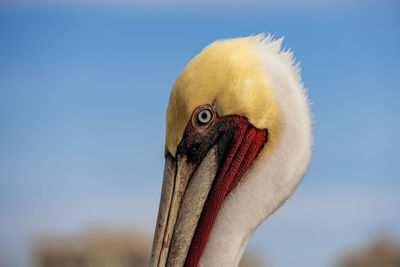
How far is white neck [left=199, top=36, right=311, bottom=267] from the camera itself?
3818 mm

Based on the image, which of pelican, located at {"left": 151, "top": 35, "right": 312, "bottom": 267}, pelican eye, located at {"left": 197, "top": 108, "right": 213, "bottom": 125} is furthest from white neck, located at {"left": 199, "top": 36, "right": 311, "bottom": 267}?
pelican eye, located at {"left": 197, "top": 108, "right": 213, "bottom": 125}

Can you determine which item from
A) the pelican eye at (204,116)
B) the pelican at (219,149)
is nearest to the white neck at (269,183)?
the pelican at (219,149)

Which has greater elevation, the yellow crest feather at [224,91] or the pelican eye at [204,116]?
the yellow crest feather at [224,91]

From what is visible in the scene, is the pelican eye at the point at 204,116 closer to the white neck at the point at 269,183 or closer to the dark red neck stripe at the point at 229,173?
the dark red neck stripe at the point at 229,173

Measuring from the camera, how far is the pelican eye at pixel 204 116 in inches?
151

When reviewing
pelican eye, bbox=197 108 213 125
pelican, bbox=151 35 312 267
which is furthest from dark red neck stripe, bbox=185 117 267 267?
pelican eye, bbox=197 108 213 125

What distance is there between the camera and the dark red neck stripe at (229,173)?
3820 millimetres

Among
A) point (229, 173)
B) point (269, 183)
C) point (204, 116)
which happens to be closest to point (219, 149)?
point (229, 173)

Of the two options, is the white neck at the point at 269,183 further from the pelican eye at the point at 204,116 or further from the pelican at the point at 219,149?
the pelican eye at the point at 204,116

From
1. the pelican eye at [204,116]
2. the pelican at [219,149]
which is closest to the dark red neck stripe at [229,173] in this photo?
the pelican at [219,149]

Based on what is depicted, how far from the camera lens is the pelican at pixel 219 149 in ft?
12.4

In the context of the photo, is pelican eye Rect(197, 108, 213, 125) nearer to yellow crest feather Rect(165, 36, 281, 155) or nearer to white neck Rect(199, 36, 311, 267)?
yellow crest feather Rect(165, 36, 281, 155)

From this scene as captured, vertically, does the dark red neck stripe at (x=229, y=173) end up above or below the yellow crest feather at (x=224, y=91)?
below

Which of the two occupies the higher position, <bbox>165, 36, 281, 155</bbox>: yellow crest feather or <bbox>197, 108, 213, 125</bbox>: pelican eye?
<bbox>165, 36, 281, 155</bbox>: yellow crest feather
